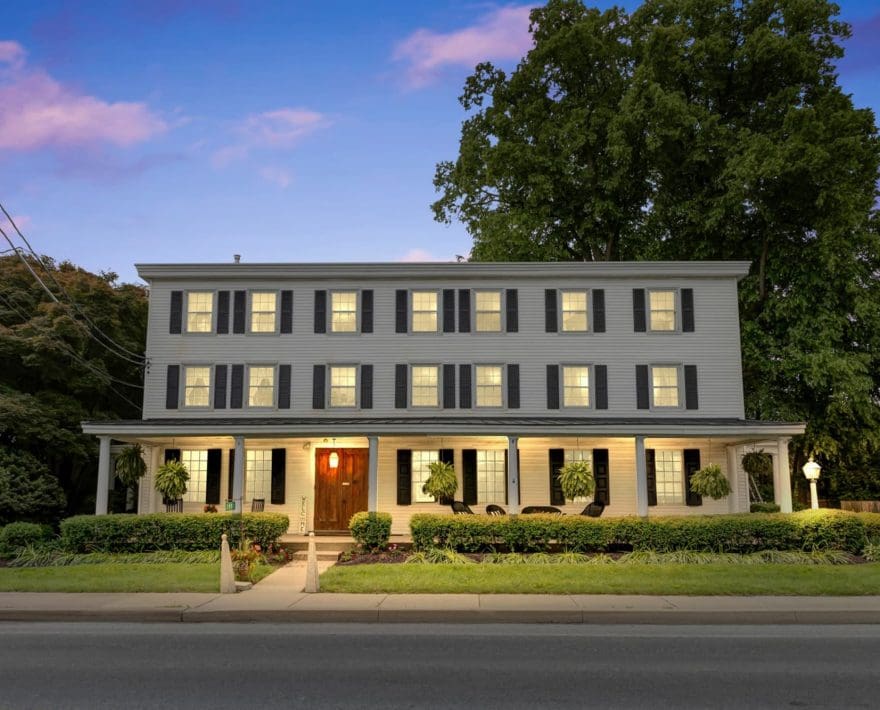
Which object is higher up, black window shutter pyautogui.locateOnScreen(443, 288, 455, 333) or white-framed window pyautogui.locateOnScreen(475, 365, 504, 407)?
black window shutter pyautogui.locateOnScreen(443, 288, 455, 333)

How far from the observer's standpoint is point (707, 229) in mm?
30406

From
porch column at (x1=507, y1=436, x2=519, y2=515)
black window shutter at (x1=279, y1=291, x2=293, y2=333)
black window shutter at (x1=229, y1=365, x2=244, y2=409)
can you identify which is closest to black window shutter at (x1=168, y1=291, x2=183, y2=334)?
black window shutter at (x1=229, y1=365, x2=244, y2=409)

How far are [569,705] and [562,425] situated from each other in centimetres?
1425

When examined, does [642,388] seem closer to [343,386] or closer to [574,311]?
[574,311]

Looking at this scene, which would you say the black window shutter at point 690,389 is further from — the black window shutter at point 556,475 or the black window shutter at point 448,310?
the black window shutter at point 448,310

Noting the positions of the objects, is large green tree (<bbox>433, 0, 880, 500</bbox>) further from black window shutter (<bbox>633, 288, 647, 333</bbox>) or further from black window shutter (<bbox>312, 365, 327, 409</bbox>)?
black window shutter (<bbox>312, 365, 327, 409</bbox>)

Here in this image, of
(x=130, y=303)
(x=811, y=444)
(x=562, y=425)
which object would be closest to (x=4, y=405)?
(x=130, y=303)

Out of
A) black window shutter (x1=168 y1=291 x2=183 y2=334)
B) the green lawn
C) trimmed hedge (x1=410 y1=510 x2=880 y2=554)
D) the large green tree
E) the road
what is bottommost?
the road

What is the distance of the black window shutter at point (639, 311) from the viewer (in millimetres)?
24109

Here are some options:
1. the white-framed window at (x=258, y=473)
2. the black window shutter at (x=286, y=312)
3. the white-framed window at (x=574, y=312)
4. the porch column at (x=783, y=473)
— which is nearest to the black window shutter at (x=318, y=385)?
the black window shutter at (x=286, y=312)

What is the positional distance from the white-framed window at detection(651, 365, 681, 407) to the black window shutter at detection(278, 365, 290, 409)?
11.1 m

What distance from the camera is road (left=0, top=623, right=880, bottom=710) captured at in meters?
7.22

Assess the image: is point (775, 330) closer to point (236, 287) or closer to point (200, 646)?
point (236, 287)

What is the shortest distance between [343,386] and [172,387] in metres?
5.20
